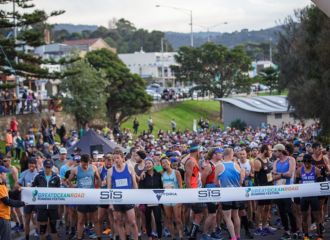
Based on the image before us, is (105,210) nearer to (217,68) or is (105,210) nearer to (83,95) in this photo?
(83,95)

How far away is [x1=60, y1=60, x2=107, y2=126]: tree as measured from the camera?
5034 centimetres

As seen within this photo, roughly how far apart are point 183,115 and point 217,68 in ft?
40.2

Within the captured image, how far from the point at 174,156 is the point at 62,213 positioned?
10.6 ft

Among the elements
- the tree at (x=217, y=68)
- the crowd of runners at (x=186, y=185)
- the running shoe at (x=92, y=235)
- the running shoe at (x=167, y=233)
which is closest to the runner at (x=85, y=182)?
the crowd of runners at (x=186, y=185)

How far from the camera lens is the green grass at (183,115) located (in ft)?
218

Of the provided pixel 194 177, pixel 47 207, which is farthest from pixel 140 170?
pixel 47 207

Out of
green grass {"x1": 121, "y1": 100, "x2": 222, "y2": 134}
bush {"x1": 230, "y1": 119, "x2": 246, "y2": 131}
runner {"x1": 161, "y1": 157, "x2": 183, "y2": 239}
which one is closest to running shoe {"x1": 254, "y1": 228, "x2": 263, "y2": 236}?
runner {"x1": 161, "y1": 157, "x2": 183, "y2": 239}

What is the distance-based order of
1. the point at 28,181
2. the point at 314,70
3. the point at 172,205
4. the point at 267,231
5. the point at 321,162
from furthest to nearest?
1. the point at 314,70
2. the point at 28,181
3. the point at 267,231
4. the point at 172,205
5. the point at 321,162

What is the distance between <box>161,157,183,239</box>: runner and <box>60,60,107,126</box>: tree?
36.0 m

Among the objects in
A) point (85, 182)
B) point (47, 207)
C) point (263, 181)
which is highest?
point (85, 182)

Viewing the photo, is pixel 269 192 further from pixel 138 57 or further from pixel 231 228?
pixel 138 57

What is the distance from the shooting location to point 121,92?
2404 inches

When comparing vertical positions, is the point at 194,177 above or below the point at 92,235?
above

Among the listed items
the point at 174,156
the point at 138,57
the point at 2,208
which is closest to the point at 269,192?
the point at 174,156
